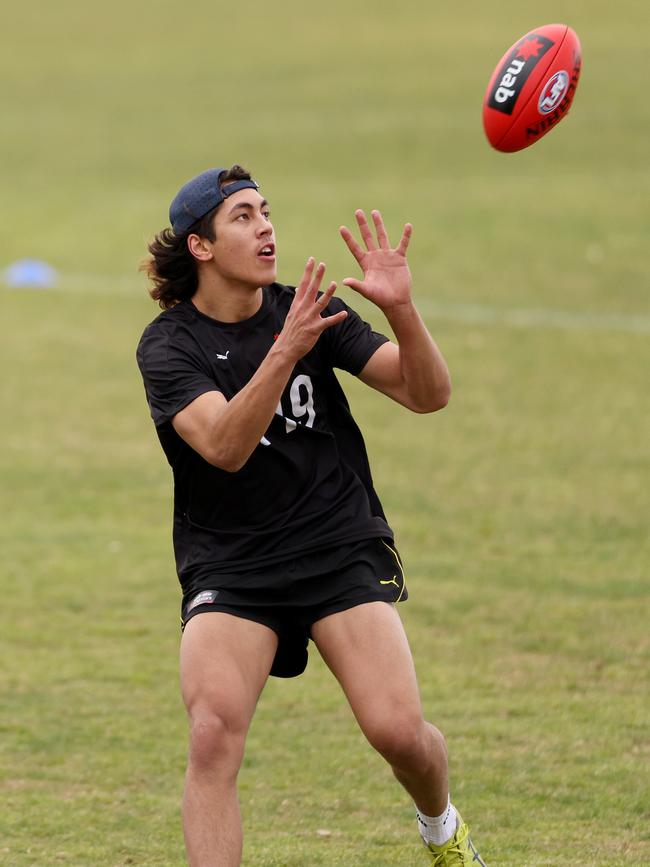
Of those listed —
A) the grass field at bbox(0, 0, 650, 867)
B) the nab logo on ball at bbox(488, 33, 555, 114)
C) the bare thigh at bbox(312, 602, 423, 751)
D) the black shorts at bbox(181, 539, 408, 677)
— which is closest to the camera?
the bare thigh at bbox(312, 602, 423, 751)

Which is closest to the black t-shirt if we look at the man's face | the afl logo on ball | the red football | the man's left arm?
the man's left arm

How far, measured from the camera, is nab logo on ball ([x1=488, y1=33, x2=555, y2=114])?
768 cm

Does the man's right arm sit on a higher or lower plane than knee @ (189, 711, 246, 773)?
higher

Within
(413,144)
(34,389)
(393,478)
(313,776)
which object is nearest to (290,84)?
(413,144)

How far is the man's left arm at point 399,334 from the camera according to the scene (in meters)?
5.99

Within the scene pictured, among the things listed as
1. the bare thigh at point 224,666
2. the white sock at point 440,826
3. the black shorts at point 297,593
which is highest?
the black shorts at point 297,593

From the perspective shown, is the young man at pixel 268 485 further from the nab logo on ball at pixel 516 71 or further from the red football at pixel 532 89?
the nab logo on ball at pixel 516 71

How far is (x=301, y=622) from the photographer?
5.98 meters

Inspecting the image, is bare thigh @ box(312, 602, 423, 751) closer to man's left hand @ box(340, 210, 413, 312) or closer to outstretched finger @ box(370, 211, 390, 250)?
man's left hand @ box(340, 210, 413, 312)

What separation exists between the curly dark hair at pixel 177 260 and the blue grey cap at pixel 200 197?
0.07 ft

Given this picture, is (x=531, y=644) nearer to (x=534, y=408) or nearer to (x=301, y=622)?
(x=301, y=622)

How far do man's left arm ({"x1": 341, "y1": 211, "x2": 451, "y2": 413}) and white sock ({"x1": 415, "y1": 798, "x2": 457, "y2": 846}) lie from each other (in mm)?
1554

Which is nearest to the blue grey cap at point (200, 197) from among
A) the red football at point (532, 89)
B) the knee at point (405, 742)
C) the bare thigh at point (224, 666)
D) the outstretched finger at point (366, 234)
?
the outstretched finger at point (366, 234)

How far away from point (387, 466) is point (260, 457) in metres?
8.10
